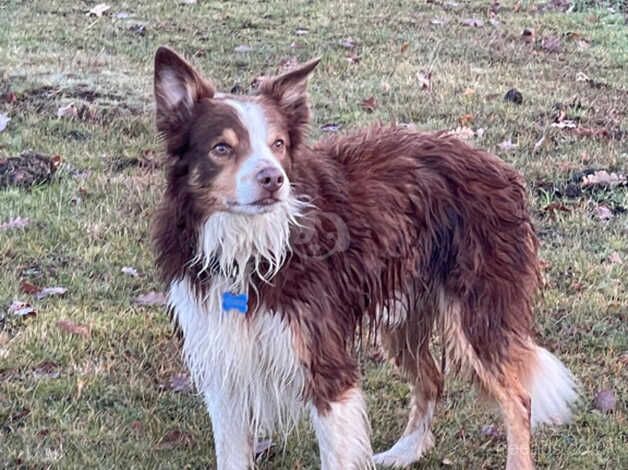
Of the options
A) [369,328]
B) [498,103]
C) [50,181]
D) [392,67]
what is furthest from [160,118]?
[392,67]

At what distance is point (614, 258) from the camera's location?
274 inches

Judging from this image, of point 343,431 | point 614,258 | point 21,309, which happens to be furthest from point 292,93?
point 614,258

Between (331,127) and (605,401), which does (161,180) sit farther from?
(605,401)

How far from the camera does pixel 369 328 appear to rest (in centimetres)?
491

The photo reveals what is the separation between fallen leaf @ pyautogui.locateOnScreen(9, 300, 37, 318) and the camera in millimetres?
6016

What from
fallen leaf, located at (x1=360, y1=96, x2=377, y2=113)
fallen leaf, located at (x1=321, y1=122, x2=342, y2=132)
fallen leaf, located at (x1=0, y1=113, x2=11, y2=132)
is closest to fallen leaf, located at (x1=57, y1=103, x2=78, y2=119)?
fallen leaf, located at (x1=0, y1=113, x2=11, y2=132)

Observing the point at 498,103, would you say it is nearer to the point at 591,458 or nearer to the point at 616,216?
the point at 616,216

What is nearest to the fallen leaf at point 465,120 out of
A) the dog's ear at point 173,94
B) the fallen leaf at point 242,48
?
the fallen leaf at point 242,48

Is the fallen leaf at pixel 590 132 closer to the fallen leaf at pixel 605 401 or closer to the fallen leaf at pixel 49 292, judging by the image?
the fallen leaf at pixel 605 401

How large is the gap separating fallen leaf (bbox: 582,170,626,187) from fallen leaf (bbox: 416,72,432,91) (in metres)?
2.76

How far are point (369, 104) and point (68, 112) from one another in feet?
9.68

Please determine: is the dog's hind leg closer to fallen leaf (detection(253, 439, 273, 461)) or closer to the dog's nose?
fallen leaf (detection(253, 439, 273, 461))

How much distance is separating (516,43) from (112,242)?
725 cm

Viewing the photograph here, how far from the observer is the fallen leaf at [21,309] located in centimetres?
602
